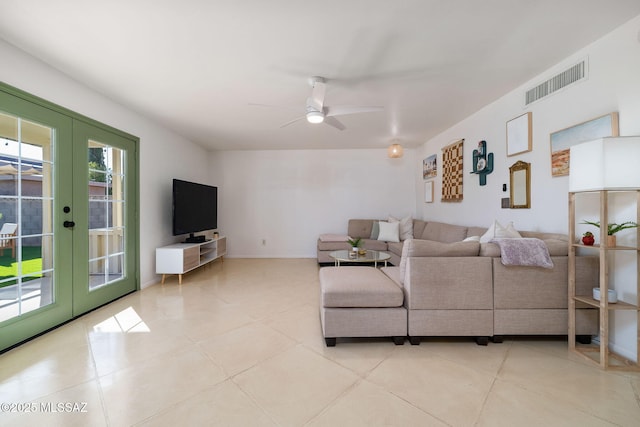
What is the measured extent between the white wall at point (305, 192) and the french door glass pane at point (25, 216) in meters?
3.44

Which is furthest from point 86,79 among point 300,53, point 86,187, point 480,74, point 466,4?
point 480,74

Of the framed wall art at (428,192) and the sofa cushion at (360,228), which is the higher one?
the framed wall art at (428,192)

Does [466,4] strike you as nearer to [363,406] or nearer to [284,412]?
[363,406]

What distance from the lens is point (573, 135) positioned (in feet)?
7.05

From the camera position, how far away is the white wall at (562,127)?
5.87 feet

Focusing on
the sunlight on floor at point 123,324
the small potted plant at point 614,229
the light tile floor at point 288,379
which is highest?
the small potted plant at point 614,229

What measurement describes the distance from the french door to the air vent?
4.63 metres

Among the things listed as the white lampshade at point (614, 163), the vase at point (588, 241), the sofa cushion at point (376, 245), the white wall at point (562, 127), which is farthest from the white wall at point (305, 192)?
the white lampshade at point (614, 163)

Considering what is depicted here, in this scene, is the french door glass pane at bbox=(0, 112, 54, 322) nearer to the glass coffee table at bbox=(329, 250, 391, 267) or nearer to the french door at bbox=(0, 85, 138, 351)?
the french door at bbox=(0, 85, 138, 351)

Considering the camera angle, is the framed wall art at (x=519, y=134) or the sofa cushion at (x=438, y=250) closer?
the sofa cushion at (x=438, y=250)

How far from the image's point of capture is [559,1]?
5.13ft

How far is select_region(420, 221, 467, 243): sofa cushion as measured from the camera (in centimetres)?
353

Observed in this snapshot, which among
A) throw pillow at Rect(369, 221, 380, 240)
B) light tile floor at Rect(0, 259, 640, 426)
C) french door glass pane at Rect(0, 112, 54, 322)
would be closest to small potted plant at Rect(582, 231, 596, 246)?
light tile floor at Rect(0, 259, 640, 426)

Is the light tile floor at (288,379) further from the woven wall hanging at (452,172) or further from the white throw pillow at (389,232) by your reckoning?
the white throw pillow at (389,232)
